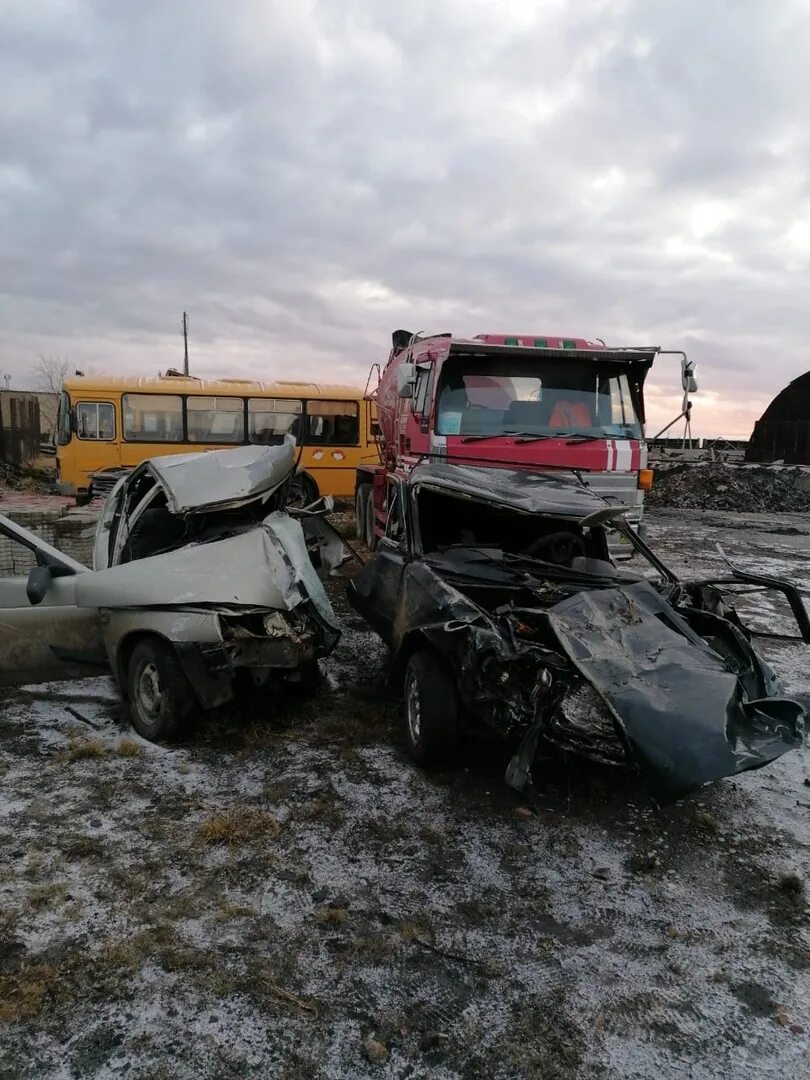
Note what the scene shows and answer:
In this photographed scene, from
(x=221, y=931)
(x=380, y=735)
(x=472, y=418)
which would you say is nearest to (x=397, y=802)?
(x=380, y=735)

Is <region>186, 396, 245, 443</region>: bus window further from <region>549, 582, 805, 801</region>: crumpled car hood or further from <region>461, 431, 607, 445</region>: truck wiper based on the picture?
<region>549, 582, 805, 801</region>: crumpled car hood

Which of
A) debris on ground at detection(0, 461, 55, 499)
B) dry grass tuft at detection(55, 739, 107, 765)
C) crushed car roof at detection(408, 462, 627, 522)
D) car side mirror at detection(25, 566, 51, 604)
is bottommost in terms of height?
dry grass tuft at detection(55, 739, 107, 765)

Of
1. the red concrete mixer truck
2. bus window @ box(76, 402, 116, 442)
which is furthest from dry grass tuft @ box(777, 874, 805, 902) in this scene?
bus window @ box(76, 402, 116, 442)

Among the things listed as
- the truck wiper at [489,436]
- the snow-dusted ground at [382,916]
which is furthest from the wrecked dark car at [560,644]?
the truck wiper at [489,436]

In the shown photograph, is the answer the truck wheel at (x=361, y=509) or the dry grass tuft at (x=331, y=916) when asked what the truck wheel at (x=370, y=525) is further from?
the dry grass tuft at (x=331, y=916)

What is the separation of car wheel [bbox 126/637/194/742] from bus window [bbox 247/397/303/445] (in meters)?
11.5

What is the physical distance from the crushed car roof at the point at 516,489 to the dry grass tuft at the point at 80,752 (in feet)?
8.89

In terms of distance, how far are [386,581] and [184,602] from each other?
1395 mm

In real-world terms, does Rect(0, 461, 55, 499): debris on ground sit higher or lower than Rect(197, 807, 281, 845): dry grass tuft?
higher

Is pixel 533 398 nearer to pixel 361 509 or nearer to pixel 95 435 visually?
pixel 361 509

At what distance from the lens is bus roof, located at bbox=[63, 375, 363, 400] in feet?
47.4

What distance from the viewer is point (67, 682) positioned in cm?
539

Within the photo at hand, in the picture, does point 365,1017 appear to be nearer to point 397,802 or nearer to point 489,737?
point 397,802

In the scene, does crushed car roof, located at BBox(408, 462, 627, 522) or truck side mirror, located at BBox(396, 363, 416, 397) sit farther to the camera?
truck side mirror, located at BBox(396, 363, 416, 397)
